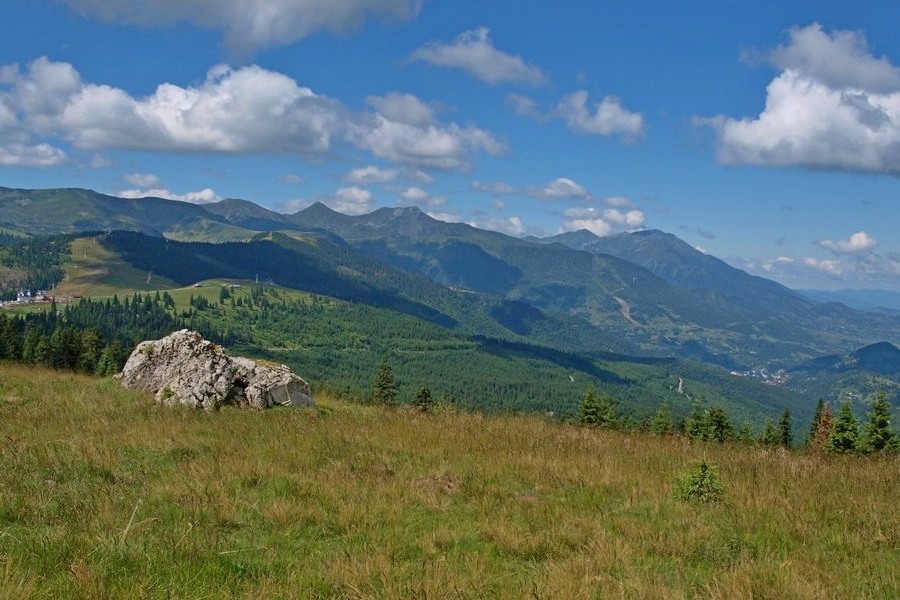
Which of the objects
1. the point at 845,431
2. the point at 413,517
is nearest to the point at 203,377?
the point at 413,517

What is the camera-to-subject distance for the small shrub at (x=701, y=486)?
812 centimetres

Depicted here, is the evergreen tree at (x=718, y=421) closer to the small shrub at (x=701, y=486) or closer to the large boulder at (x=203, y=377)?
the large boulder at (x=203, y=377)

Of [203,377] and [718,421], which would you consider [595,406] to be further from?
[203,377]

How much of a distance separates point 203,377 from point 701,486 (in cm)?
1634

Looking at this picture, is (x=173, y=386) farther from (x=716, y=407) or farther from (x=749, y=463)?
(x=716, y=407)

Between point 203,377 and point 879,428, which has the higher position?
point 203,377

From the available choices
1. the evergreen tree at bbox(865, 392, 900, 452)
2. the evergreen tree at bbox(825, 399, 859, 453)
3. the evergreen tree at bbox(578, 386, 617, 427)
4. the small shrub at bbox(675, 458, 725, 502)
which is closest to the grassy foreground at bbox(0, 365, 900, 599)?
the small shrub at bbox(675, 458, 725, 502)

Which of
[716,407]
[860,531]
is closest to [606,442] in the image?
[860,531]

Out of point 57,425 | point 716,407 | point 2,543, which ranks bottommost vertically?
point 716,407

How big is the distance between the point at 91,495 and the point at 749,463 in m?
11.3

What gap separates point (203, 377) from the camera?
18.8 metres

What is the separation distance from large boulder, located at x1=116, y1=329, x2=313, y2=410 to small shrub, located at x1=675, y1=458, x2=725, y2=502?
1462 centimetres

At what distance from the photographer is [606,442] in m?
12.5

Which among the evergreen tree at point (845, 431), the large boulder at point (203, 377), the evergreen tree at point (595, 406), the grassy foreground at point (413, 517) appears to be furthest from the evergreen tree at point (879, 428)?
the large boulder at point (203, 377)
